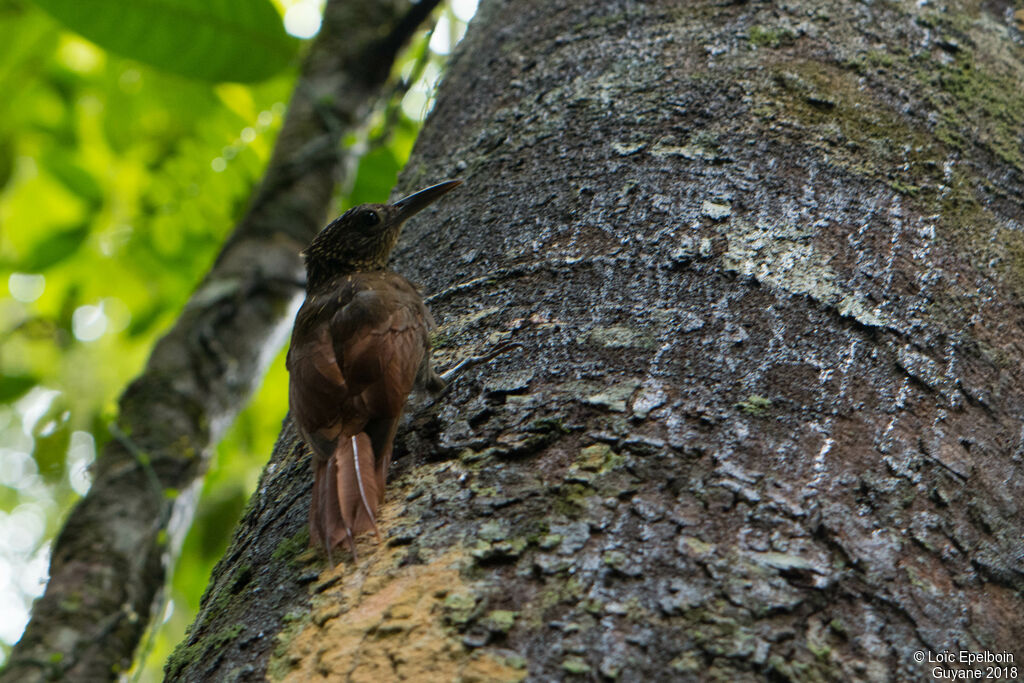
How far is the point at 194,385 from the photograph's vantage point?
3.67m

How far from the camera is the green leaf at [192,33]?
3971mm

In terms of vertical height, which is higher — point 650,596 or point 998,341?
point 998,341

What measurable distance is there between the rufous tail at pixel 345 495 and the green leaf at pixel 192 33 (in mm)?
2960

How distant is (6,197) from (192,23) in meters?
1.71

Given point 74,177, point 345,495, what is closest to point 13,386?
point 74,177

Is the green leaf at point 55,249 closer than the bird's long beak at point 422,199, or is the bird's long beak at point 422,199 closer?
the bird's long beak at point 422,199

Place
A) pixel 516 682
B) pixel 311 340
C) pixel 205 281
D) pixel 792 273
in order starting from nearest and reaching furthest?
1. pixel 516 682
2. pixel 792 273
3. pixel 311 340
4. pixel 205 281

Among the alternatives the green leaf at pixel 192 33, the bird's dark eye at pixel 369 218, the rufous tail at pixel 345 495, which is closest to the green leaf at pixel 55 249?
the green leaf at pixel 192 33

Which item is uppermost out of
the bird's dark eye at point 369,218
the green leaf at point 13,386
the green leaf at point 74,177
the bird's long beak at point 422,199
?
the green leaf at point 74,177

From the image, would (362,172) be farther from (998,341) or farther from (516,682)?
(516,682)

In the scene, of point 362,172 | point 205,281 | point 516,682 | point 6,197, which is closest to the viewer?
point 516,682

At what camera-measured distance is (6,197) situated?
5.10 m

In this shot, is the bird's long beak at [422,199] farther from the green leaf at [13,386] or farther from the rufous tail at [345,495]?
the green leaf at [13,386]

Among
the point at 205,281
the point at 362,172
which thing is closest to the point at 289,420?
the point at 205,281
